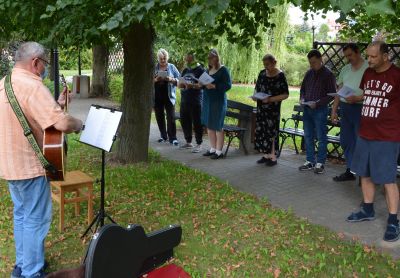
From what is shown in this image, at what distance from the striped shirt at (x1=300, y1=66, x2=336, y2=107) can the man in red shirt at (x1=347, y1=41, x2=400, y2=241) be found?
77.1 inches

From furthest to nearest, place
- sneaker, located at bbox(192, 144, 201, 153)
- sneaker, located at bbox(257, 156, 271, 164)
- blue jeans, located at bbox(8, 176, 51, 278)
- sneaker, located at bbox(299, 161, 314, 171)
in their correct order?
sneaker, located at bbox(192, 144, 201, 153)
sneaker, located at bbox(257, 156, 271, 164)
sneaker, located at bbox(299, 161, 314, 171)
blue jeans, located at bbox(8, 176, 51, 278)

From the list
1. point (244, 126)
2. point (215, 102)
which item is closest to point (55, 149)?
point (215, 102)

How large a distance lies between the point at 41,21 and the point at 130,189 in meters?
2.44

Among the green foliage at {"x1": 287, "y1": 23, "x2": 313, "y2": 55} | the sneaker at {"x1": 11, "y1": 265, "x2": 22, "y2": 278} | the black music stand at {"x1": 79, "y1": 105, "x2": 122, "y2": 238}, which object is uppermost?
the green foliage at {"x1": 287, "y1": 23, "x2": 313, "y2": 55}

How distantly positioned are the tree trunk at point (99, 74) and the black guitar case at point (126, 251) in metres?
15.9

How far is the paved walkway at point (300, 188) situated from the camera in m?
4.95

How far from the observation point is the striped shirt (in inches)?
265

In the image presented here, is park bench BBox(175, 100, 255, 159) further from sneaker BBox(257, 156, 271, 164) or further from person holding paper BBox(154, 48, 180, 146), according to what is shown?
person holding paper BBox(154, 48, 180, 146)

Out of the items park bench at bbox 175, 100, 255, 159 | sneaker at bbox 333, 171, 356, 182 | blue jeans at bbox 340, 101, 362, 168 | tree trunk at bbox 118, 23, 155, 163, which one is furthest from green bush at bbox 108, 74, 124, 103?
blue jeans at bbox 340, 101, 362, 168

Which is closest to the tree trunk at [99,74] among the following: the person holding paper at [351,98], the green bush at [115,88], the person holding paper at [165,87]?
the green bush at [115,88]

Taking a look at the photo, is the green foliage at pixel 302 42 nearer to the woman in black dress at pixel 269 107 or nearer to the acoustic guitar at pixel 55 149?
the woman in black dress at pixel 269 107

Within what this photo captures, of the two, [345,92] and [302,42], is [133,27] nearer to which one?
[345,92]

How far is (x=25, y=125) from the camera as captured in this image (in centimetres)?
344

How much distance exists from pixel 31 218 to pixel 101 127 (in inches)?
38.7
